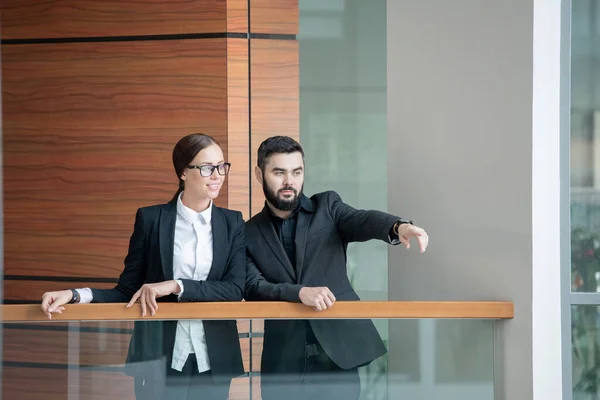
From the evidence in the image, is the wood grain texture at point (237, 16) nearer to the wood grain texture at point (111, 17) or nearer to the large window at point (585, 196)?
the wood grain texture at point (111, 17)

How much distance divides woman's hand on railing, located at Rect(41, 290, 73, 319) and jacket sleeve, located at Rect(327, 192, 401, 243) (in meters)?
1.13

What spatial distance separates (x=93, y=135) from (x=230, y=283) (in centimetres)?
199

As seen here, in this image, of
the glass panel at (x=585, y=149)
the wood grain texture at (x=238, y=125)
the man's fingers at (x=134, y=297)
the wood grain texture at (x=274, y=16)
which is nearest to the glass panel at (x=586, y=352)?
the glass panel at (x=585, y=149)

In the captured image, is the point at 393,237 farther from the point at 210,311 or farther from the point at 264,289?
the point at 210,311

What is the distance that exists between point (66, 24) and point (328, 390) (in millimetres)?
2822

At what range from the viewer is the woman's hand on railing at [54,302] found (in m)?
3.21

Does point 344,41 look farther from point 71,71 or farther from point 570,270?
point 570,270

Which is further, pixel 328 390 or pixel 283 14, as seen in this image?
pixel 283 14

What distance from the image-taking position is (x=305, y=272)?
3.46 meters

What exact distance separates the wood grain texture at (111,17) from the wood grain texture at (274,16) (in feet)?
0.31

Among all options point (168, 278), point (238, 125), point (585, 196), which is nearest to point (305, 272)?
point (168, 278)

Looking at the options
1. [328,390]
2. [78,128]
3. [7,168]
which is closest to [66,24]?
[78,128]

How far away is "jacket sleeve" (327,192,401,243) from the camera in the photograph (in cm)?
334

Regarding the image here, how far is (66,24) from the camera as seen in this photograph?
4.94 metres
